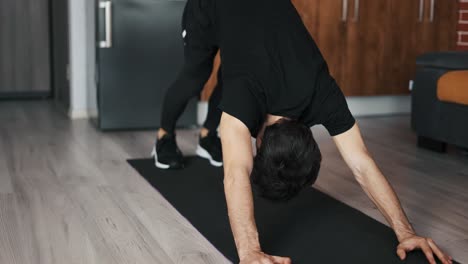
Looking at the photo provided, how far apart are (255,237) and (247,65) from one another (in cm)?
50

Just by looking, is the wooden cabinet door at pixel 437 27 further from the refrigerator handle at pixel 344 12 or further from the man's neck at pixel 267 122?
the man's neck at pixel 267 122

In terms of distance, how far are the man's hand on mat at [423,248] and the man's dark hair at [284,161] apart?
386 millimetres

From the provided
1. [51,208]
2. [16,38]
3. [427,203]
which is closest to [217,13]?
[51,208]

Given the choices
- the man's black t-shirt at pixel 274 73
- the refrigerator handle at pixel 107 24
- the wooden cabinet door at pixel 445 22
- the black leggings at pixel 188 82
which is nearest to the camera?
the man's black t-shirt at pixel 274 73

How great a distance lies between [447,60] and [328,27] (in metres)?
1.18

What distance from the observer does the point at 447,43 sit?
464 cm

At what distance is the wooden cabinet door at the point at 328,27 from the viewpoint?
4.21m

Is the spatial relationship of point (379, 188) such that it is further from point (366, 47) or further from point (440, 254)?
point (366, 47)

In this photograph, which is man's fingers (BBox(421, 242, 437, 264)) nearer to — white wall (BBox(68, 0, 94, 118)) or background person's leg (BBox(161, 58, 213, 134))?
background person's leg (BBox(161, 58, 213, 134))

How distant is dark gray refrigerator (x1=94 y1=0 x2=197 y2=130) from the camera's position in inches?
148

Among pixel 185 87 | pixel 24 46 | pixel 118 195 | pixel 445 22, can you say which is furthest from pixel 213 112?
pixel 24 46

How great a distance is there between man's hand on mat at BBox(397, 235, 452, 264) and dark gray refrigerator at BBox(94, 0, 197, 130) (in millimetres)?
2287

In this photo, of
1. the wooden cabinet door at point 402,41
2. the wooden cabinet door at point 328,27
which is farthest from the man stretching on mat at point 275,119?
the wooden cabinet door at point 402,41

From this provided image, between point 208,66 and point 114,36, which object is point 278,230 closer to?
point 208,66
